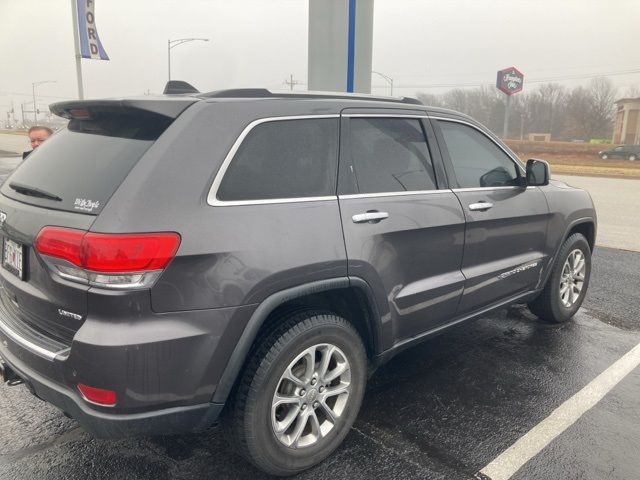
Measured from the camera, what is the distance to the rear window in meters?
2.26

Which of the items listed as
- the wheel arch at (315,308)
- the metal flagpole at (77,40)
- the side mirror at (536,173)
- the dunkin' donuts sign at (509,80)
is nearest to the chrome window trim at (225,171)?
the wheel arch at (315,308)

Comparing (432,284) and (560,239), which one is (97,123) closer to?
(432,284)

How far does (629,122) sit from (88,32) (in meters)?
76.4

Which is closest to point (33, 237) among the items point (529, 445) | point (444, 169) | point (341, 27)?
point (444, 169)

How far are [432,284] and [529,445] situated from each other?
1.01 meters

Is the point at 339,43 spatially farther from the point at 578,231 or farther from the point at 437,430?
the point at 437,430

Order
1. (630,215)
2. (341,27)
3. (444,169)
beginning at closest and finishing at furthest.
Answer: (444,169) < (341,27) < (630,215)

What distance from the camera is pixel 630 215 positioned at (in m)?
12.1

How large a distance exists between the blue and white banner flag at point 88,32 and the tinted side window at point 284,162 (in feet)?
45.8

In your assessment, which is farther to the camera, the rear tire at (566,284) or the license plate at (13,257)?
the rear tire at (566,284)

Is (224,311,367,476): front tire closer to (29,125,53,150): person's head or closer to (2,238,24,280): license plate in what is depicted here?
(2,238,24,280): license plate

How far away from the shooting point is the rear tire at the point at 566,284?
4.52 meters

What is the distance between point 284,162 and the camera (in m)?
2.56

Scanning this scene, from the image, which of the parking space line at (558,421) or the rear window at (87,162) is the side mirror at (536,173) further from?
the rear window at (87,162)
